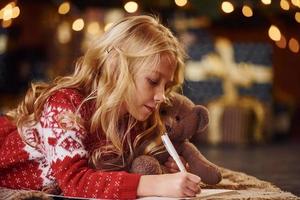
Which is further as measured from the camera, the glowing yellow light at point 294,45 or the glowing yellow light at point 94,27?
the glowing yellow light at point 94,27

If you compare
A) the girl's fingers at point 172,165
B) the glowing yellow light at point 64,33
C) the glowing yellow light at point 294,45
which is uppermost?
the glowing yellow light at point 64,33

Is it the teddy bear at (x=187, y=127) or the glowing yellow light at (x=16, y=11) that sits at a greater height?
the glowing yellow light at (x=16, y=11)

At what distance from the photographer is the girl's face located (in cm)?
165

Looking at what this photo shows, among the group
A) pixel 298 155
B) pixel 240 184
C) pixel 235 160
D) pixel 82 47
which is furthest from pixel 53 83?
pixel 82 47

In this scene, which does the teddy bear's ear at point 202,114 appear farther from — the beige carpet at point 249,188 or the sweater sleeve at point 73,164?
the sweater sleeve at point 73,164

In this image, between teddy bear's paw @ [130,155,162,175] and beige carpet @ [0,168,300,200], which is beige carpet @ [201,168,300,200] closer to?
beige carpet @ [0,168,300,200]

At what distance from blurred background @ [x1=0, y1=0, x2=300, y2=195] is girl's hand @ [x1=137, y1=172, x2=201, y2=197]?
2.95 meters

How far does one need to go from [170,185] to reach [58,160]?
10.3 inches

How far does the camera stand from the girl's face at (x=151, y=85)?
165cm

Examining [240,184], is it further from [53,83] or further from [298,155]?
[298,155]

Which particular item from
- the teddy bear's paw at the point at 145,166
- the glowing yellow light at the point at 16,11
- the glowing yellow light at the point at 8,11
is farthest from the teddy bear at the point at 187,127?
the glowing yellow light at the point at 16,11

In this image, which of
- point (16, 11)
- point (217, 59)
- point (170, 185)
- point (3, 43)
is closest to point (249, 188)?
point (170, 185)

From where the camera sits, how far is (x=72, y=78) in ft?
5.81

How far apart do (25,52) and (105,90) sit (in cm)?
380
